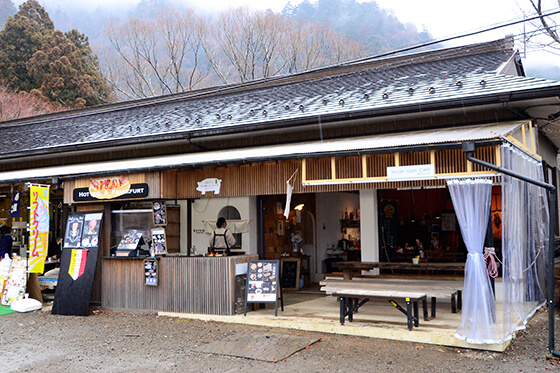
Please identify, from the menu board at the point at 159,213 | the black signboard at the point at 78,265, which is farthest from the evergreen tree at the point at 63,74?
the menu board at the point at 159,213

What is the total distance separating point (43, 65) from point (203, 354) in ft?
97.0

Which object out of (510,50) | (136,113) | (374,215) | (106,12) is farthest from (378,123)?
(106,12)

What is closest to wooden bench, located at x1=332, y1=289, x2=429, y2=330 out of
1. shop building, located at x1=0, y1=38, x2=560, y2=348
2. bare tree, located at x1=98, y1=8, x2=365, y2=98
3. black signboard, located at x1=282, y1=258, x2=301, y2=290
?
shop building, located at x1=0, y1=38, x2=560, y2=348

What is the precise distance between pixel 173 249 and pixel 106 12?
58.3m

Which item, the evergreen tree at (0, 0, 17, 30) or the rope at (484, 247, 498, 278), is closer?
the rope at (484, 247, 498, 278)

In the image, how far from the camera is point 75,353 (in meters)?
7.20

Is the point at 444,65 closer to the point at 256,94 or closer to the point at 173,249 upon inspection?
the point at 256,94

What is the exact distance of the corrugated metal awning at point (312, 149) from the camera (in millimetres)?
7625

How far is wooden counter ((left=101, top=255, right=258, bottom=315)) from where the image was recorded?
9.10 meters

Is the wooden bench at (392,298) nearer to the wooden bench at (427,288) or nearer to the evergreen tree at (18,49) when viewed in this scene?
the wooden bench at (427,288)

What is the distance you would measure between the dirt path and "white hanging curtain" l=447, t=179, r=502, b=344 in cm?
31

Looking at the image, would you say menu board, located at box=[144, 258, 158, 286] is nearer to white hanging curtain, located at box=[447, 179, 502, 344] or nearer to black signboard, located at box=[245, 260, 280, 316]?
black signboard, located at box=[245, 260, 280, 316]

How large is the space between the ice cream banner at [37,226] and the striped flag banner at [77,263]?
Result: 2.69 feet

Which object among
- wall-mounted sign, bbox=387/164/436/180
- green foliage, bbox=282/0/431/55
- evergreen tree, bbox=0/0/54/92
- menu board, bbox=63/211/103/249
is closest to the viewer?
wall-mounted sign, bbox=387/164/436/180
